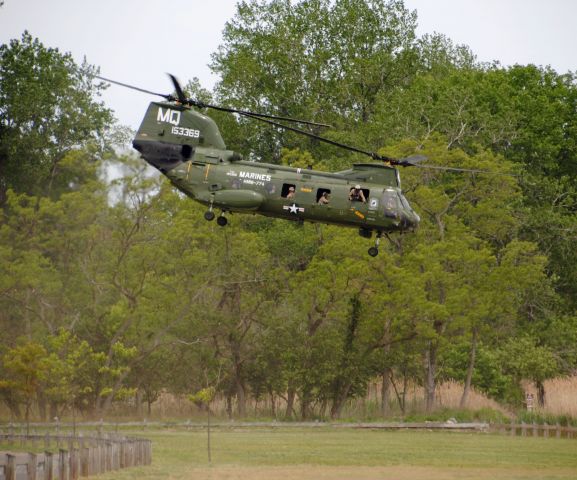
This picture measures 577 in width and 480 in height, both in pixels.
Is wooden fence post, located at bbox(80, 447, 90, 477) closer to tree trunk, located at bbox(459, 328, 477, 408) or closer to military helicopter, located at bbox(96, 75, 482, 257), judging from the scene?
A: military helicopter, located at bbox(96, 75, 482, 257)

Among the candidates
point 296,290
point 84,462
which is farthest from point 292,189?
point 296,290

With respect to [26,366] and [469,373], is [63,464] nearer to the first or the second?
[26,366]

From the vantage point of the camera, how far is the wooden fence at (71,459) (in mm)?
29797

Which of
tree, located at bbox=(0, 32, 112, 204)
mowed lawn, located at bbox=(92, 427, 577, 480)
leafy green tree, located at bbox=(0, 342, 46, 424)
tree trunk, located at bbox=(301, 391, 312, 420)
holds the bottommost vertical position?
mowed lawn, located at bbox=(92, 427, 577, 480)

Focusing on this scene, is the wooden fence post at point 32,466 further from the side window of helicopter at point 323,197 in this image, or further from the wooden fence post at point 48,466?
the side window of helicopter at point 323,197

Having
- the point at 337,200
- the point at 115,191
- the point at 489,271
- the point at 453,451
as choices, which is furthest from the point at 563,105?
the point at 337,200

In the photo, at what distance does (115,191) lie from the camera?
254 ft

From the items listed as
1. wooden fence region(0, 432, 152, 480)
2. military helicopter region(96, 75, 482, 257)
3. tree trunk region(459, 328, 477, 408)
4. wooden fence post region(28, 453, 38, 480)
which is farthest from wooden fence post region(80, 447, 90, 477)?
tree trunk region(459, 328, 477, 408)

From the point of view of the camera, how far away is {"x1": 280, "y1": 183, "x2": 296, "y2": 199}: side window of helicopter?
4078 centimetres

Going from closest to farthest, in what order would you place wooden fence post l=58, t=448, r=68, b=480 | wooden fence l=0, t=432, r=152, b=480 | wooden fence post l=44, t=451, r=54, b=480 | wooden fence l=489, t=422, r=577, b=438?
wooden fence l=0, t=432, r=152, b=480, wooden fence post l=44, t=451, r=54, b=480, wooden fence post l=58, t=448, r=68, b=480, wooden fence l=489, t=422, r=577, b=438

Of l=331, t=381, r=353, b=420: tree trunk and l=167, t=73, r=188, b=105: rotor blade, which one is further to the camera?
l=331, t=381, r=353, b=420: tree trunk

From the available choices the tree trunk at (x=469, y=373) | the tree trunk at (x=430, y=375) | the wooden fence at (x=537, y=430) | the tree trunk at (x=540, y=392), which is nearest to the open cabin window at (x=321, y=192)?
the wooden fence at (x=537, y=430)

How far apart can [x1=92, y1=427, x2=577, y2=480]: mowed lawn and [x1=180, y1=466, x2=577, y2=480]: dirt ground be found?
34 millimetres

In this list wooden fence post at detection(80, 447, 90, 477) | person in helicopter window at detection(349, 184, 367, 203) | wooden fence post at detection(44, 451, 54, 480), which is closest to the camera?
wooden fence post at detection(44, 451, 54, 480)
